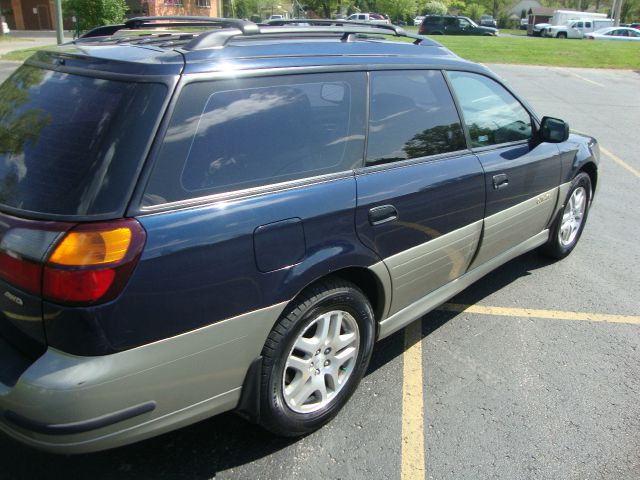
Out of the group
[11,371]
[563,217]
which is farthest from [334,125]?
[563,217]

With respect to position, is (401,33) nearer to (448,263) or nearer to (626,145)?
(448,263)

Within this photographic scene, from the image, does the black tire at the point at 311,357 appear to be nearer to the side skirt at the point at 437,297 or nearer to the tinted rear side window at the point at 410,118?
the side skirt at the point at 437,297

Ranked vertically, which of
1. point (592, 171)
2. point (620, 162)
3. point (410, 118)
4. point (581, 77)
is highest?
point (410, 118)

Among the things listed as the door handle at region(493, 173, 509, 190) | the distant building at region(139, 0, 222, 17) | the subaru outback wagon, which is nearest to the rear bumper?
the subaru outback wagon

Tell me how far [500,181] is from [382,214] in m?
1.20

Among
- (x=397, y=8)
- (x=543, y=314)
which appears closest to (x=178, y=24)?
(x=543, y=314)

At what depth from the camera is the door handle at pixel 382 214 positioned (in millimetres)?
2718

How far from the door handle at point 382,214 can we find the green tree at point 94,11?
19.7m

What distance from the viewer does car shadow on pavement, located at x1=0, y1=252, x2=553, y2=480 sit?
248 centimetres

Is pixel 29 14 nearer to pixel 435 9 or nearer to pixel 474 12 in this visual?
pixel 435 9

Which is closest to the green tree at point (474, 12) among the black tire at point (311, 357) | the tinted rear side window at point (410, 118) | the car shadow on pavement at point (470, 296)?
the car shadow on pavement at point (470, 296)

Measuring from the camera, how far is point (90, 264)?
1912 millimetres

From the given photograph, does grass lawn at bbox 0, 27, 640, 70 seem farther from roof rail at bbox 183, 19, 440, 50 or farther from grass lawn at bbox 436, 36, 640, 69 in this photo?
roof rail at bbox 183, 19, 440, 50

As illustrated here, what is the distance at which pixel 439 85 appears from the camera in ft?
10.9
